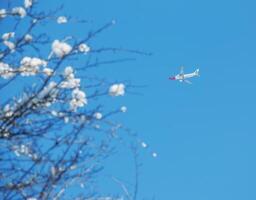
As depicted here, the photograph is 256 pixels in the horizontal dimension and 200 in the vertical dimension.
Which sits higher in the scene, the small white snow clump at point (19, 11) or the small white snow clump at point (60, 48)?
the small white snow clump at point (19, 11)

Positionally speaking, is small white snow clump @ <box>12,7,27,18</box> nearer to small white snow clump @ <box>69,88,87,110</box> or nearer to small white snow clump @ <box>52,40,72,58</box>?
small white snow clump @ <box>52,40,72,58</box>

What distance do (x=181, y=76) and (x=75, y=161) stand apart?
2775 mm

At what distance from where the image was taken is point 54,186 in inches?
176

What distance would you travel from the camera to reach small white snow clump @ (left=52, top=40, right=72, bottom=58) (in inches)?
177

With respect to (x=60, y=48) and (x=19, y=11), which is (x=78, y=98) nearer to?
(x=60, y=48)

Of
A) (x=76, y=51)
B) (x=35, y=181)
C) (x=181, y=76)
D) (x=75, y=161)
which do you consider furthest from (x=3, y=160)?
(x=181, y=76)

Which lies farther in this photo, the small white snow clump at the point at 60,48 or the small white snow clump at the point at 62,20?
the small white snow clump at the point at 62,20

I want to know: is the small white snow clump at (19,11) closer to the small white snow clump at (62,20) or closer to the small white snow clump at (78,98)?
the small white snow clump at (62,20)

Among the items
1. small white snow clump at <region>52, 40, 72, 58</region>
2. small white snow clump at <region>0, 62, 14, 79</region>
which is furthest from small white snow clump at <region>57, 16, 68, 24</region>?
small white snow clump at <region>0, 62, 14, 79</region>

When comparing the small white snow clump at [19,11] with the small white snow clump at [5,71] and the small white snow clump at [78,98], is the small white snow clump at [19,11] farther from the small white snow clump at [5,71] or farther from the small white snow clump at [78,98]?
the small white snow clump at [78,98]

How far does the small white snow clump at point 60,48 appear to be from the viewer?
451 cm

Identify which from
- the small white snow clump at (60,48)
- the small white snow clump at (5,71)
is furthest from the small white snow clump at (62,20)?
the small white snow clump at (5,71)

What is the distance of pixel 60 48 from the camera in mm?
4570

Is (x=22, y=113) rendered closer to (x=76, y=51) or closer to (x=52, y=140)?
(x=52, y=140)
